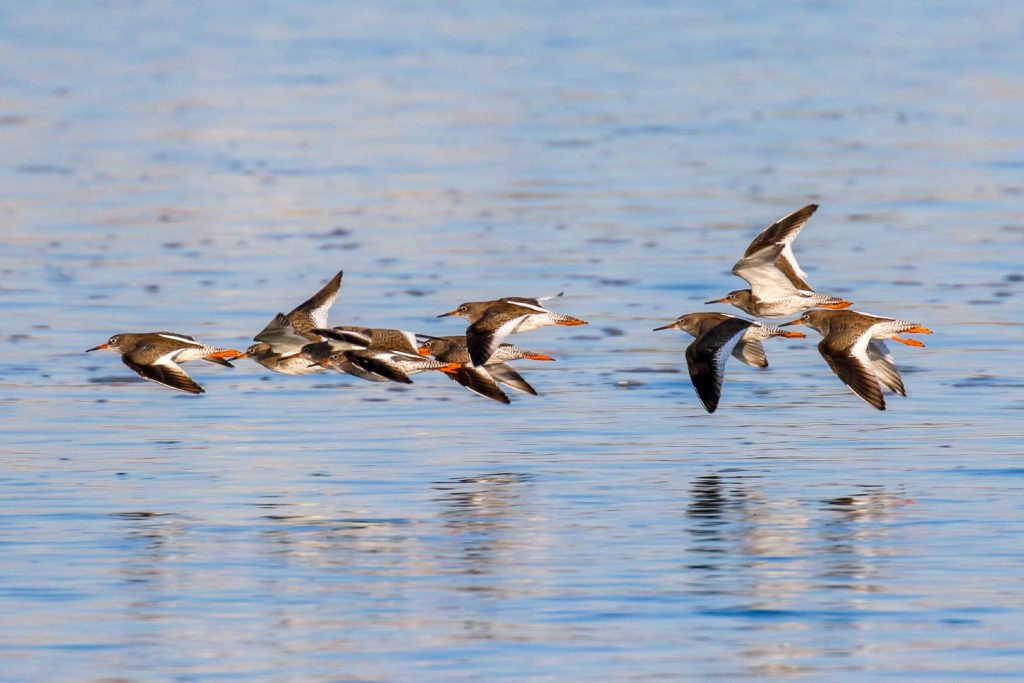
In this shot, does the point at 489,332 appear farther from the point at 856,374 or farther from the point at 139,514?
the point at 139,514

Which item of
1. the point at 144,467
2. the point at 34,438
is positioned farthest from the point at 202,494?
the point at 34,438

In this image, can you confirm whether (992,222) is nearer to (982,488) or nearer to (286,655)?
(982,488)

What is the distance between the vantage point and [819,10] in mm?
67812

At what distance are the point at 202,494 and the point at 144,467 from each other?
0.97 m

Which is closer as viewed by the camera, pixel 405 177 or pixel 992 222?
pixel 992 222

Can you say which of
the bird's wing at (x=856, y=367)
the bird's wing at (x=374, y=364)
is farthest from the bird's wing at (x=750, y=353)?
the bird's wing at (x=374, y=364)

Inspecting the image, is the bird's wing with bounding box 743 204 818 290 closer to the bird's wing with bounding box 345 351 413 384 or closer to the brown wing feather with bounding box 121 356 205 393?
the bird's wing with bounding box 345 351 413 384

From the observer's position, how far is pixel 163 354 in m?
14.5

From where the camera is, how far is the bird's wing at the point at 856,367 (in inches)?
555

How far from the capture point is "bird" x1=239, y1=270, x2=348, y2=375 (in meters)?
15.1

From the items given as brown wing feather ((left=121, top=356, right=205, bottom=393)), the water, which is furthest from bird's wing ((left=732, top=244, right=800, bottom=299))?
brown wing feather ((left=121, top=356, right=205, bottom=393))

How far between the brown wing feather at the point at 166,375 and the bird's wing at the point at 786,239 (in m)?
3.74

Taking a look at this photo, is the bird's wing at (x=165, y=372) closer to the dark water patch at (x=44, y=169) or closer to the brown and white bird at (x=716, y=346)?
the brown and white bird at (x=716, y=346)

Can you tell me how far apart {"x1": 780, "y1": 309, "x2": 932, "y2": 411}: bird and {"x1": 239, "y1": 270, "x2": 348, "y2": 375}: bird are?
3176 millimetres
